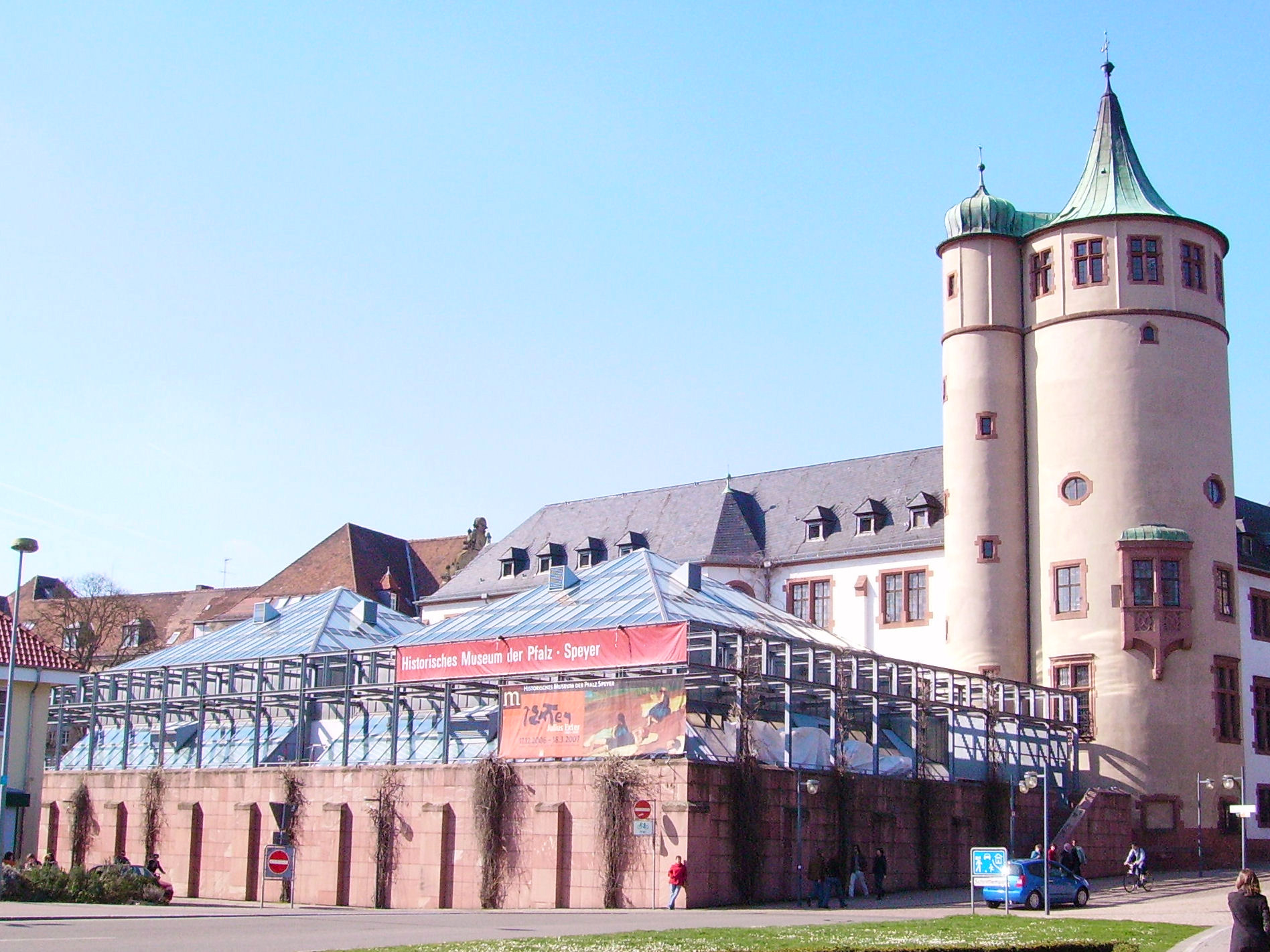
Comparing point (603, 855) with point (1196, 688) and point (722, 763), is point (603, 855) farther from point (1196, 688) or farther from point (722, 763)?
point (1196, 688)

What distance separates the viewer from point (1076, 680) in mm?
52312

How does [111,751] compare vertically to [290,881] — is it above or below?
above

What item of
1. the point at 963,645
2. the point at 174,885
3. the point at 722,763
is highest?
the point at 963,645

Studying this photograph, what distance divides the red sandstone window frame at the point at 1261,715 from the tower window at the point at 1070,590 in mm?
7822

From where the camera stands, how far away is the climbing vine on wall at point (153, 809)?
47.7 metres

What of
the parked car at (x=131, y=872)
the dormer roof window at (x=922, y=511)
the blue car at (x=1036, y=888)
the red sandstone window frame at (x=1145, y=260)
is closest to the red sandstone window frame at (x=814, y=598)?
the dormer roof window at (x=922, y=511)

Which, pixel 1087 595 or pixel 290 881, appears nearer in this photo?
pixel 290 881

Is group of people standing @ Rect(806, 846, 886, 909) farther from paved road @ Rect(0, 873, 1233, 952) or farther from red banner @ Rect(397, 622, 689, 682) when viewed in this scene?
red banner @ Rect(397, 622, 689, 682)

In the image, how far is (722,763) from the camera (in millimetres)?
35531

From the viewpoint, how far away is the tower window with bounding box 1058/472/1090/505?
52906 millimetres

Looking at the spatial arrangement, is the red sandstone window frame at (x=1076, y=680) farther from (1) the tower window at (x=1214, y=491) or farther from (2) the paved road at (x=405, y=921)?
(2) the paved road at (x=405, y=921)

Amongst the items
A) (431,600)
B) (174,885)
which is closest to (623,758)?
(174,885)

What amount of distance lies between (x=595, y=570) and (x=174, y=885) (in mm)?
15917

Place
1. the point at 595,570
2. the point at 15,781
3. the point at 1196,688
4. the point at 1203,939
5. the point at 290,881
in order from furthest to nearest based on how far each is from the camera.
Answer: the point at 15,781 < the point at 1196,688 < the point at 595,570 < the point at 290,881 < the point at 1203,939
